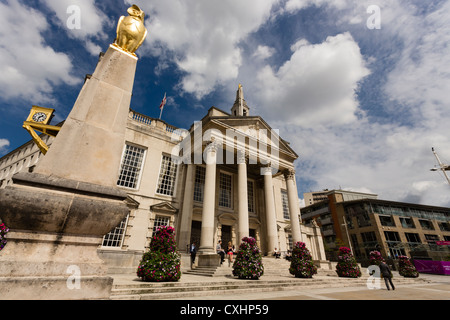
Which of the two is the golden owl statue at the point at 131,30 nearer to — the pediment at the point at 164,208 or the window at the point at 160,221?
the pediment at the point at 164,208

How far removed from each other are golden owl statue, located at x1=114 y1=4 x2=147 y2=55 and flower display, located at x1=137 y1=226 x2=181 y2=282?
6.89m

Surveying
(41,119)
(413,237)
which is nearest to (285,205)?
(41,119)

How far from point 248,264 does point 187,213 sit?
8039 mm

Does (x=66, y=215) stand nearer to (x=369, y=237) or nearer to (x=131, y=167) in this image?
(x=131, y=167)

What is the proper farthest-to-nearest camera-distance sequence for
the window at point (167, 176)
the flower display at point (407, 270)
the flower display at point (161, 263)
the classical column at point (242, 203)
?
the window at point (167, 176) < the flower display at point (407, 270) < the classical column at point (242, 203) < the flower display at point (161, 263)

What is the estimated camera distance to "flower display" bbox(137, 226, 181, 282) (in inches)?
294

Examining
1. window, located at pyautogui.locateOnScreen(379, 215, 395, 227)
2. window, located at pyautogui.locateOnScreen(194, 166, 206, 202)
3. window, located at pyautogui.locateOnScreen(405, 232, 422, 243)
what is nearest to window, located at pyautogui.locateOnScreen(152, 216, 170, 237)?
window, located at pyautogui.locateOnScreen(194, 166, 206, 202)

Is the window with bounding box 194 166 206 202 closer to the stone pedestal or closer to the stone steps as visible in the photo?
the stone steps

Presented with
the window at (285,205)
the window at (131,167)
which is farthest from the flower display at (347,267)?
the window at (131,167)

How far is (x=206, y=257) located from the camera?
12594 millimetres

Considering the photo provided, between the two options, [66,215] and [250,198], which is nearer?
[66,215]

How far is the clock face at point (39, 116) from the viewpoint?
4941 mm

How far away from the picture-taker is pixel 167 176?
715 inches

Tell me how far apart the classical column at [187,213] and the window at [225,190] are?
150 inches
